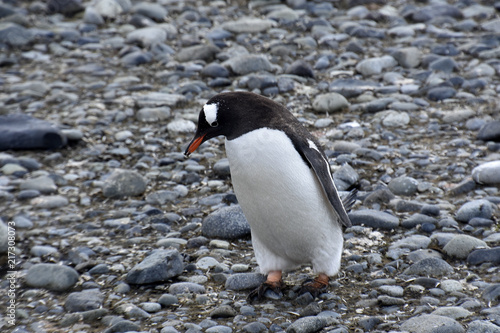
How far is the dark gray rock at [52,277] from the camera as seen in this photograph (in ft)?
11.8

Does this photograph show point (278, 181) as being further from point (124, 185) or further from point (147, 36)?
point (147, 36)

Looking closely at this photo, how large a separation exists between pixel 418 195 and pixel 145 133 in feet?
8.32

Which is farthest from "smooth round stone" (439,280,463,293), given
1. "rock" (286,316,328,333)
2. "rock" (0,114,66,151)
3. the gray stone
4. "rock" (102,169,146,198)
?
"rock" (0,114,66,151)

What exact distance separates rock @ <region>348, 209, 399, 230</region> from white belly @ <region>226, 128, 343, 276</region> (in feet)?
2.03

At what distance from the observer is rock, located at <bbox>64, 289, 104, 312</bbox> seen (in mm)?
3352

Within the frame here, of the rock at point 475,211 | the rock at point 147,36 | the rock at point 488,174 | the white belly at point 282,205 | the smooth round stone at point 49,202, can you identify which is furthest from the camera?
the rock at point 147,36

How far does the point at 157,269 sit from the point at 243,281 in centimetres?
49

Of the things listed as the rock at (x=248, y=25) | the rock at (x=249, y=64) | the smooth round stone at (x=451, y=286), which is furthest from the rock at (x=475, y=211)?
the rock at (x=248, y=25)

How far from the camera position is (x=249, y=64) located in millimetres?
6883

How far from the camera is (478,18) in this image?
833cm

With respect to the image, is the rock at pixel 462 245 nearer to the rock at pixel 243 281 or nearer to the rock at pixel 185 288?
the rock at pixel 243 281

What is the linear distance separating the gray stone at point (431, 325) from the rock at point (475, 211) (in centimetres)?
131

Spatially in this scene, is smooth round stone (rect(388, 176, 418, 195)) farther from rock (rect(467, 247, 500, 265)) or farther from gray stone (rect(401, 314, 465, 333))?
gray stone (rect(401, 314, 465, 333))

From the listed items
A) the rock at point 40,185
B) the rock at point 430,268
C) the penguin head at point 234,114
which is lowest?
the rock at point 40,185
